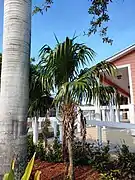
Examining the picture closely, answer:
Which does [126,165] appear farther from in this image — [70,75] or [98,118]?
[98,118]

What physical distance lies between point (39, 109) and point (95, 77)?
3.60 m

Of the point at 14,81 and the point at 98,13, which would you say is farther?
the point at 98,13

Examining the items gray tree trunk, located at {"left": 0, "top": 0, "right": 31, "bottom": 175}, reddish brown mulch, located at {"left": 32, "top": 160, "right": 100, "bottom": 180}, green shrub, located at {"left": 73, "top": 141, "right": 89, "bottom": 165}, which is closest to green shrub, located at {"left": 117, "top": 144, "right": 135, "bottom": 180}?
reddish brown mulch, located at {"left": 32, "top": 160, "right": 100, "bottom": 180}

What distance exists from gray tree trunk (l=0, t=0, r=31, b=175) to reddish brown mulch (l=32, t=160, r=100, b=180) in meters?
1.97

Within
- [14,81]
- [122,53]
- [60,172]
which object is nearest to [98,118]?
[122,53]

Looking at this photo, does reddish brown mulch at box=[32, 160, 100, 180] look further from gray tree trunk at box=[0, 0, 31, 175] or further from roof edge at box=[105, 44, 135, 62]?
roof edge at box=[105, 44, 135, 62]

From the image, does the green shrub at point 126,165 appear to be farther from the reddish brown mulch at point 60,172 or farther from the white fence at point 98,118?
the white fence at point 98,118

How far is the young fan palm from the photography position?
4.30 m

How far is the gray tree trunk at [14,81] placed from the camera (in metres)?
3.30

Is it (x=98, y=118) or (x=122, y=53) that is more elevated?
(x=122, y=53)

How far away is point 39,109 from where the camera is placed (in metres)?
7.71

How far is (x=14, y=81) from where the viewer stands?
3.41 meters

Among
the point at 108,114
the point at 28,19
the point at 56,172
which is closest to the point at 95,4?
the point at 28,19

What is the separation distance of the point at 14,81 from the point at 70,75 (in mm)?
1787
